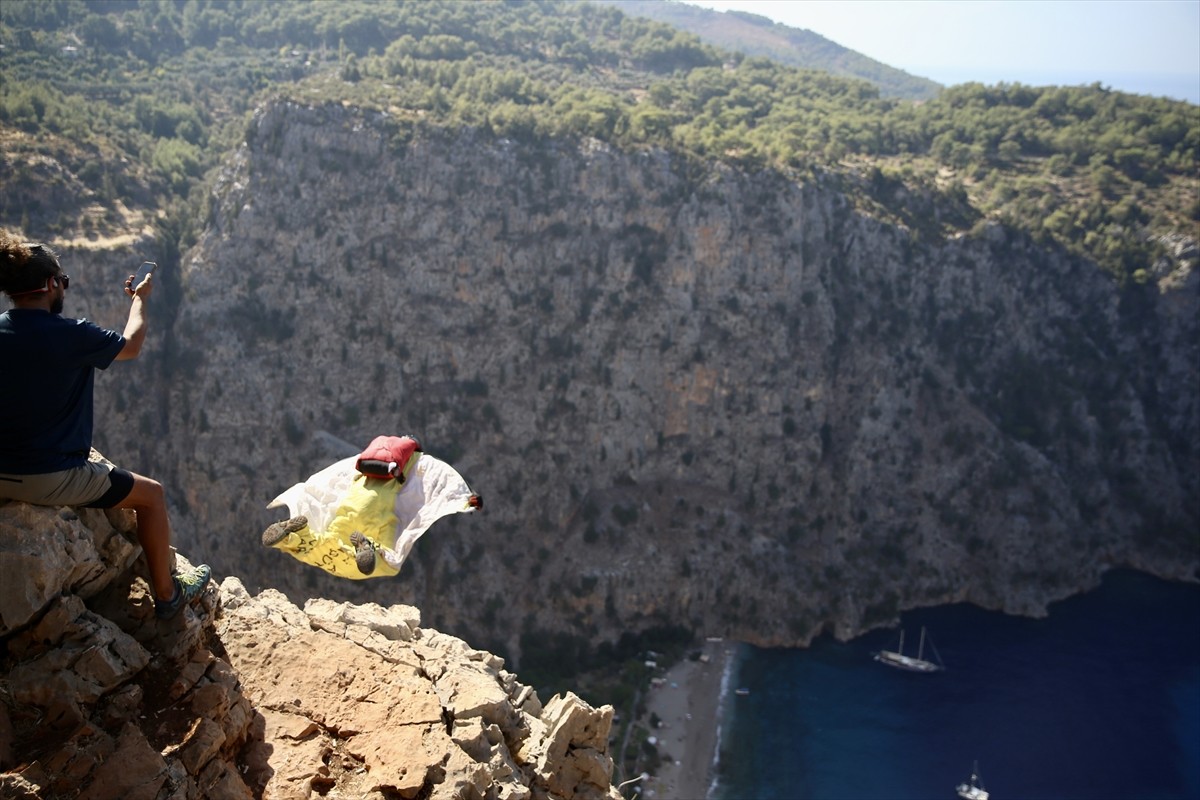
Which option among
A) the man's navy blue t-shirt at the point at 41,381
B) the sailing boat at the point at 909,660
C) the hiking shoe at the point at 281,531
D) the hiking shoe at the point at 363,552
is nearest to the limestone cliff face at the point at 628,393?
the sailing boat at the point at 909,660

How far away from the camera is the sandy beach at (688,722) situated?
38.7m

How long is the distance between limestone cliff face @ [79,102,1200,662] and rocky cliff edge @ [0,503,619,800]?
38.2 meters

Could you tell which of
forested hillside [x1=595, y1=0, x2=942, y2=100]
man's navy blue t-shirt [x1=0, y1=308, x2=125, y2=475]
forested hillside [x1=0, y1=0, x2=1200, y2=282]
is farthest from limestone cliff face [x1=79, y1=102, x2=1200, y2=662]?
forested hillside [x1=595, y1=0, x2=942, y2=100]

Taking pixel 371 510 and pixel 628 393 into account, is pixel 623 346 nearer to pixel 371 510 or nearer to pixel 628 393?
pixel 628 393

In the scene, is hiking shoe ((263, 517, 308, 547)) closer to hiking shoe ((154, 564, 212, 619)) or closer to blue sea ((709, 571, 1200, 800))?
hiking shoe ((154, 564, 212, 619))

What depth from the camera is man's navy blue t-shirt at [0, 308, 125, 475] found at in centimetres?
662

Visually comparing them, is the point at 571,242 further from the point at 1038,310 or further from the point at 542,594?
the point at 1038,310

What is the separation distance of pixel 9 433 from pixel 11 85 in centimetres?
5611

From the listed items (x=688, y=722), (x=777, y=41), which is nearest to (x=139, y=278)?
(x=688, y=722)

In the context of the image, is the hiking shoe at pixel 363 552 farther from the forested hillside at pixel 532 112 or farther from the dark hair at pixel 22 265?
the forested hillside at pixel 532 112

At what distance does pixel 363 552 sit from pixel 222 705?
2.88m

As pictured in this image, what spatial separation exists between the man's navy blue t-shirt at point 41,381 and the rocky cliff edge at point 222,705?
435mm

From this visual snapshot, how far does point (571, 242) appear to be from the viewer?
52.8 m

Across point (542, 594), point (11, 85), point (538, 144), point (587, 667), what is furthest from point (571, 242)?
point (11, 85)
